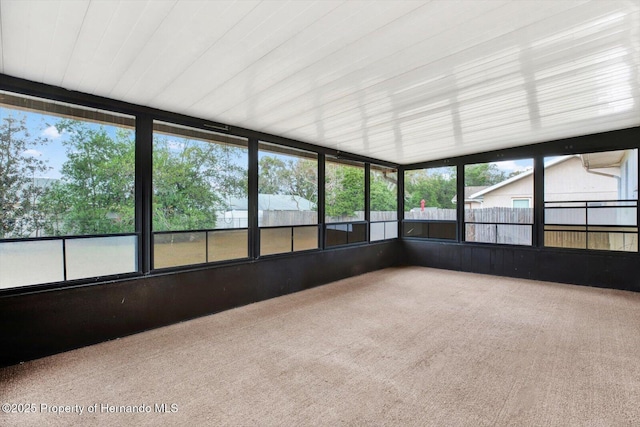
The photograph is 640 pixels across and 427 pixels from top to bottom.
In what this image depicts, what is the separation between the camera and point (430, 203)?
7.30 metres

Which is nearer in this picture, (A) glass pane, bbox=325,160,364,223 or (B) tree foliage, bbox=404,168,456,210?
(A) glass pane, bbox=325,160,364,223

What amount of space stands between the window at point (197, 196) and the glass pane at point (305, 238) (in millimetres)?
974

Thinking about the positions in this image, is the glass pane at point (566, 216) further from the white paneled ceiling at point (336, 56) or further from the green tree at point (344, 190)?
the green tree at point (344, 190)

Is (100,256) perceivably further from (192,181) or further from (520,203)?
(520,203)

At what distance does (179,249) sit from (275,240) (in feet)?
4.80

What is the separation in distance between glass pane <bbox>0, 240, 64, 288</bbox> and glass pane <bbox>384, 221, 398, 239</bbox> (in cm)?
598

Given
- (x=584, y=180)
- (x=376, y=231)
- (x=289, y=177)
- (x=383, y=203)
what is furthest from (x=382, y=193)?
(x=584, y=180)

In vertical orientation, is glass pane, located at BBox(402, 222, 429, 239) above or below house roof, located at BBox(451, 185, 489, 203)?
below

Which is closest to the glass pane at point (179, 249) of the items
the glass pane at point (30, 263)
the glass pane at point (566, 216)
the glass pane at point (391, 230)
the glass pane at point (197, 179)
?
the glass pane at point (197, 179)

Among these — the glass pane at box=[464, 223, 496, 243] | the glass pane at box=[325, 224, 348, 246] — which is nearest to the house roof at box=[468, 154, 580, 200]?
the glass pane at box=[464, 223, 496, 243]

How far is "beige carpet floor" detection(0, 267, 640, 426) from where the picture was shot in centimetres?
204

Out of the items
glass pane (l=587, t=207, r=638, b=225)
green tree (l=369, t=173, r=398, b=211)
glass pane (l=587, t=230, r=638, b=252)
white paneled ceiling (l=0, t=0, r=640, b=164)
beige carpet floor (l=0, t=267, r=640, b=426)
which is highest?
white paneled ceiling (l=0, t=0, r=640, b=164)

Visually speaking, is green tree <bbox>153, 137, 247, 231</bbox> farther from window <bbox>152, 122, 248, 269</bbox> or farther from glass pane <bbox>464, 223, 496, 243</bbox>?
glass pane <bbox>464, 223, 496, 243</bbox>

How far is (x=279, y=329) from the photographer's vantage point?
3.48 metres
